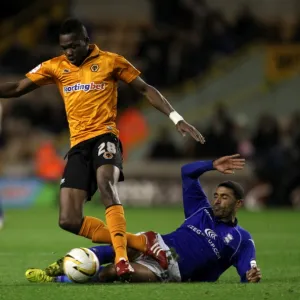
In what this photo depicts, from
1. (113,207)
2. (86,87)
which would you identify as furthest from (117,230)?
(86,87)

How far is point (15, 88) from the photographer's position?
877 centimetres

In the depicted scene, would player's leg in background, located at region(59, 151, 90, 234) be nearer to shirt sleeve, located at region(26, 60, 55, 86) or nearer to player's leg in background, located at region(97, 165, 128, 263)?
player's leg in background, located at region(97, 165, 128, 263)

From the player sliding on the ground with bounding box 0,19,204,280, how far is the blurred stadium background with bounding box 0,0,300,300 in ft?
27.4

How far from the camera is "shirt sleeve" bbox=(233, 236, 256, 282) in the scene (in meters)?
8.14

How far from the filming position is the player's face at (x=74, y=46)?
27.7 feet

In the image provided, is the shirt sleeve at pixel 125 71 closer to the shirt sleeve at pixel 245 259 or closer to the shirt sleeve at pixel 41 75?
the shirt sleeve at pixel 41 75

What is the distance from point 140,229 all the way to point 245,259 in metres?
6.49

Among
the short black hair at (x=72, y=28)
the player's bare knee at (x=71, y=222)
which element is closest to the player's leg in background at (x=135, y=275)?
the player's bare knee at (x=71, y=222)

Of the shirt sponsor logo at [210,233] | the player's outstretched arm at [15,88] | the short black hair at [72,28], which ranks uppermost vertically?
the short black hair at [72,28]

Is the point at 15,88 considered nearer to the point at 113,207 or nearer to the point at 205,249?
the point at 113,207

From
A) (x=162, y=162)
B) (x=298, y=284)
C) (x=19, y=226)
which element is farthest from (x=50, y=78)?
(x=162, y=162)

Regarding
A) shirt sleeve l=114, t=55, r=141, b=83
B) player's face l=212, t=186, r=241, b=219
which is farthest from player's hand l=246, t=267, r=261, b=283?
shirt sleeve l=114, t=55, r=141, b=83

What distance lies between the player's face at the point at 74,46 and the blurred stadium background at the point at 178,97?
1199 cm

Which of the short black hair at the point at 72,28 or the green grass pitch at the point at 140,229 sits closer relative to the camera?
the green grass pitch at the point at 140,229
